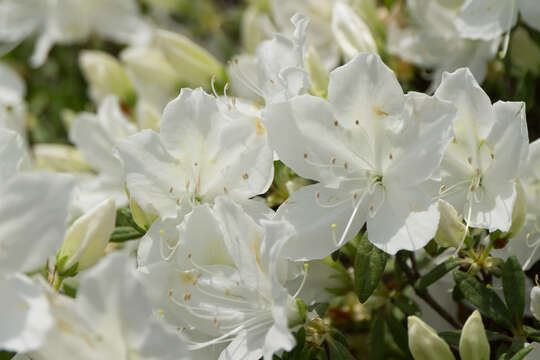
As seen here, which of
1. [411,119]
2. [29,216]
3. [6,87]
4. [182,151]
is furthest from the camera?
[6,87]

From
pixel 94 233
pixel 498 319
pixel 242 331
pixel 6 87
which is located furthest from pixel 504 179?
pixel 6 87

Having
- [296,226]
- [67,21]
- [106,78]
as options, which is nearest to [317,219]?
[296,226]

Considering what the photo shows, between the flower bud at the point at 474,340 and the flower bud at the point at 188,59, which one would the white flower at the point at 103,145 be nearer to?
the flower bud at the point at 188,59

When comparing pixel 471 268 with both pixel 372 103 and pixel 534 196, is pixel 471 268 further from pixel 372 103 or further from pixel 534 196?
pixel 372 103

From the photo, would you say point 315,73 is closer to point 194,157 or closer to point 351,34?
point 351,34

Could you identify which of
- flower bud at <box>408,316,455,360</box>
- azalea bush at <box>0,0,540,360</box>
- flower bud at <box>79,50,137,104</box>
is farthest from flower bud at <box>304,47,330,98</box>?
flower bud at <box>79,50,137,104</box>

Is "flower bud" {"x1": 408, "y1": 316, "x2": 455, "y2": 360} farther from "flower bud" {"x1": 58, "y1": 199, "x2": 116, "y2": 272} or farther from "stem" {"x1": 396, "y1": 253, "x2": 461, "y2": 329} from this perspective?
"flower bud" {"x1": 58, "y1": 199, "x2": 116, "y2": 272}
